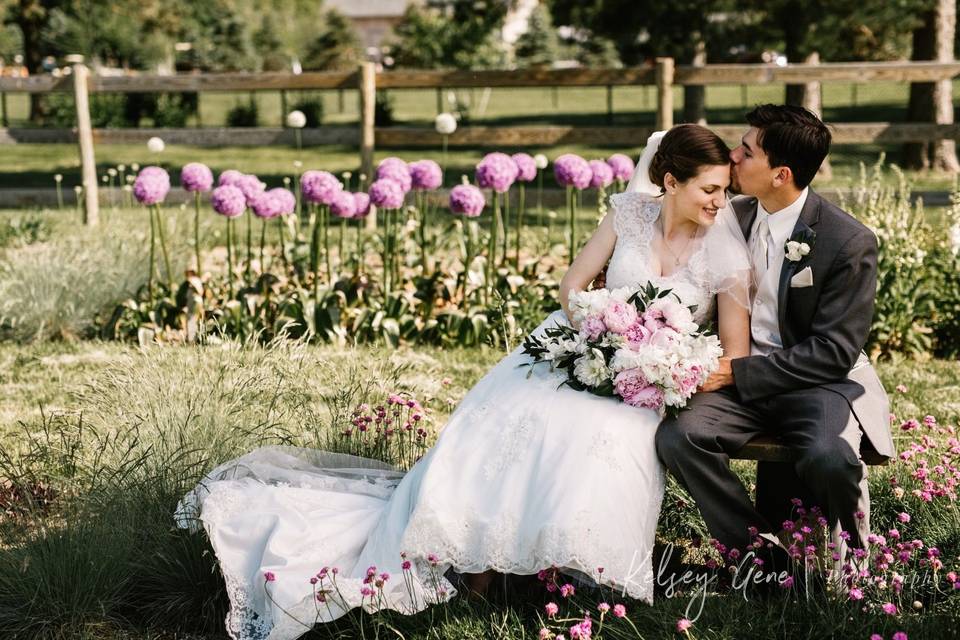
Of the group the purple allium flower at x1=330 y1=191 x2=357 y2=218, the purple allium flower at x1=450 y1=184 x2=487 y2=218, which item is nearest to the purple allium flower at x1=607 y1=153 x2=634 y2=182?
the purple allium flower at x1=450 y1=184 x2=487 y2=218

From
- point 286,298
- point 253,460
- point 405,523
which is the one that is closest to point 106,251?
point 286,298

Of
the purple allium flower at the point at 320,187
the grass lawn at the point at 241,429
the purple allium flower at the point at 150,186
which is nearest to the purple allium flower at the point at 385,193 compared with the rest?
the purple allium flower at the point at 320,187

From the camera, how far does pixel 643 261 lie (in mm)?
3826

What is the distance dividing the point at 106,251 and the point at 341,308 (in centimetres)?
183

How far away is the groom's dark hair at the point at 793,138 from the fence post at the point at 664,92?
5737mm

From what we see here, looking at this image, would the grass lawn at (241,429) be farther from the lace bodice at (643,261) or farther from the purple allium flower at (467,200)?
the lace bodice at (643,261)

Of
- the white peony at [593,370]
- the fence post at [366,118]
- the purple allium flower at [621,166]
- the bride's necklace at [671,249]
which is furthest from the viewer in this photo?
the fence post at [366,118]

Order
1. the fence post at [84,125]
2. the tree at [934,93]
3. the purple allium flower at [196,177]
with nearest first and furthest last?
the purple allium flower at [196,177] → the fence post at [84,125] → the tree at [934,93]

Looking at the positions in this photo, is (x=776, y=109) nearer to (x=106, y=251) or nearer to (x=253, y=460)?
(x=253, y=460)

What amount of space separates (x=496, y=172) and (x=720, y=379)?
291 centimetres

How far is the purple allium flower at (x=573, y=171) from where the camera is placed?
625 cm

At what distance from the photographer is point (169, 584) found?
3.55m

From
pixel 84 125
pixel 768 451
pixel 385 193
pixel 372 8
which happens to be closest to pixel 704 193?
pixel 768 451

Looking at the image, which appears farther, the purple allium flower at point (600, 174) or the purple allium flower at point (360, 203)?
the purple allium flower at point (600, 174)
